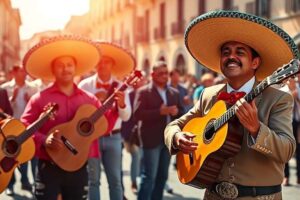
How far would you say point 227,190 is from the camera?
273 centimetres

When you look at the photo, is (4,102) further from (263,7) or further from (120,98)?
(263,7)

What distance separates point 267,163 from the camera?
268 cm

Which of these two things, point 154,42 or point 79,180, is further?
point 154,42

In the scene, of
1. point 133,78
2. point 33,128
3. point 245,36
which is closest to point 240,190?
point 245,36

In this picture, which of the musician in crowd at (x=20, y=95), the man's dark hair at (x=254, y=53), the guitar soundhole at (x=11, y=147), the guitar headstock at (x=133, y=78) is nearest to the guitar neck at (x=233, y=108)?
the man's dark hair at (x=254, y=53)

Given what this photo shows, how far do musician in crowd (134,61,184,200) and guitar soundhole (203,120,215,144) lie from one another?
9.29 ft

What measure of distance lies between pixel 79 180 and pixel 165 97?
2.07m

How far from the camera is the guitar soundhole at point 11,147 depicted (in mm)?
4113

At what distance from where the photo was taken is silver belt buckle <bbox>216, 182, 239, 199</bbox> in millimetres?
2707

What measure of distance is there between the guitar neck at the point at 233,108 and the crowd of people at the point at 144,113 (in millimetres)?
53

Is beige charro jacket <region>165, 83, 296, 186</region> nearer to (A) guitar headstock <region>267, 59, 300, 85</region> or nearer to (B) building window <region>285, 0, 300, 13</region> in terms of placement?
(A) guitar headstock <region>267, 59, 300, 85</region>

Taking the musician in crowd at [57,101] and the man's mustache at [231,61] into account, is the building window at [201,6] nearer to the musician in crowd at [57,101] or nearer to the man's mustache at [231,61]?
the musician in crowd at [57,101]

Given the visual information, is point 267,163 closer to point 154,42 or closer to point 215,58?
point 215,58

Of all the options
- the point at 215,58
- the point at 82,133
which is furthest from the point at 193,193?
the point at 215,58
